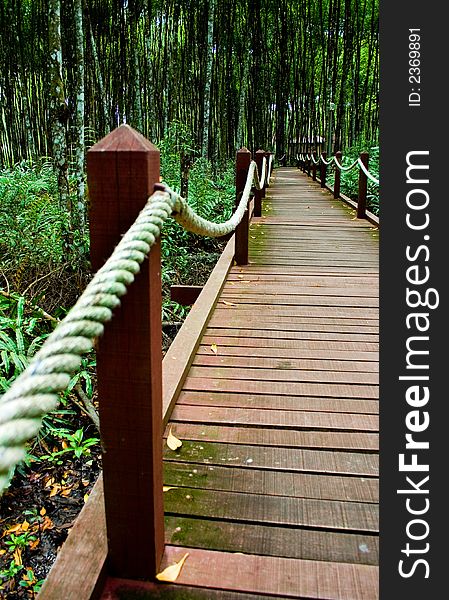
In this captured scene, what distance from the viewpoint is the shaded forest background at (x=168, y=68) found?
303 inches

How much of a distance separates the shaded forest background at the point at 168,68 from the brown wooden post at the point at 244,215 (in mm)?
1421

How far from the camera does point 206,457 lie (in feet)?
5.61

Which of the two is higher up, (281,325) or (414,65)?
(414,65)

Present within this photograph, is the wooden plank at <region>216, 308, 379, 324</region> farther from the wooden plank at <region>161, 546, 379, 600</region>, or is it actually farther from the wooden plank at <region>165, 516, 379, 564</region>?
the wooden plank at <region>161, 546, 379, 600</region>

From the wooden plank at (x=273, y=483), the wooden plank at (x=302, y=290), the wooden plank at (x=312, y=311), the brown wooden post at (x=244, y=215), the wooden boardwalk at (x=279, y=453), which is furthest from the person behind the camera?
the brown wooden post at (x=244, y=215)

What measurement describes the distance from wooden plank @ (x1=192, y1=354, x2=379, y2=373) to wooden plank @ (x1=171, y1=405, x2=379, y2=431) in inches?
16.1

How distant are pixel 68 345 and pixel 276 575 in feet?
2.68

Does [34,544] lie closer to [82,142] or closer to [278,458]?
[278,458]

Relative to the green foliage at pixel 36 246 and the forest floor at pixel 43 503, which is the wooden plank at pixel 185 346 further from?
the green foliage at pixel 36 246

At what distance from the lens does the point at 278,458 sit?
1.71 meters

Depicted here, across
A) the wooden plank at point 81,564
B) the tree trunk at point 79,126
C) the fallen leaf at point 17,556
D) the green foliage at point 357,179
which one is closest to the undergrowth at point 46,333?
the fallen leaf at point 17,556

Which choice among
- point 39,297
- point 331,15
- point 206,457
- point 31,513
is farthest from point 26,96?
point 206,457

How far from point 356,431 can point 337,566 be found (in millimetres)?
637

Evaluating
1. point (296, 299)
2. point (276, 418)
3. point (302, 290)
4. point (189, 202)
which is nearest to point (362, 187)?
point (189, 202)
